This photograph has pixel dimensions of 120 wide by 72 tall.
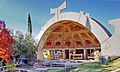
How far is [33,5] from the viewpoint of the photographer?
68.0ft

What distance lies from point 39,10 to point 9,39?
7.59 m

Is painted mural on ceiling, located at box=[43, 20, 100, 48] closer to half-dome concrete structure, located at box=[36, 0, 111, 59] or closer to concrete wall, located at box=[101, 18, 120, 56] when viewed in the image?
half-dome concrete structure, located at box=[36, 0, 111, 59]

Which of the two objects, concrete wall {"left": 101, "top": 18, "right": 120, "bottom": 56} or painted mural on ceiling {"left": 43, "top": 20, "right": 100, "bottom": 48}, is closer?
concrete wall {"left": 101, "top": 18, "right": 120, "bottom": 56}

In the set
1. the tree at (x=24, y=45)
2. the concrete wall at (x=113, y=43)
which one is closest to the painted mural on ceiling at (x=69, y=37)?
the tree at (x=24, y=45)

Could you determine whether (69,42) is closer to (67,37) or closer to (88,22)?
(67,37)

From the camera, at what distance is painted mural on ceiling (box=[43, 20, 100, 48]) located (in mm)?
27078

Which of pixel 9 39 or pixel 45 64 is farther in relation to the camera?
pixel 45 64

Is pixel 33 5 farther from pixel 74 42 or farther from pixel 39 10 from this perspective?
pixel 74 42

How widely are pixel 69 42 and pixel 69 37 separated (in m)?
0.70

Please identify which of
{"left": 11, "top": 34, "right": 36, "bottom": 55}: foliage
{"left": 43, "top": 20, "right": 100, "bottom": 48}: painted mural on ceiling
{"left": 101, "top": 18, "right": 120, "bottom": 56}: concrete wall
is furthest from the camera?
{"left": 43, "top": 20, "right": 100, "bottom": 48}: painted mural on ceiling

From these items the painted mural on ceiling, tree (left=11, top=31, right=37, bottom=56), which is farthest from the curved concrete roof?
tree (left=11, top=31, right=37, bottom=56)

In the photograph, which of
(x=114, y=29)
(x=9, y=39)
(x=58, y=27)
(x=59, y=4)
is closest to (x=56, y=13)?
(x=59, y=4)

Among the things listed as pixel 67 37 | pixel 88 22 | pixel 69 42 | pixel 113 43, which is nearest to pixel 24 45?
pixel 88 22

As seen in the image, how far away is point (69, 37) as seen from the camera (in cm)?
2939
